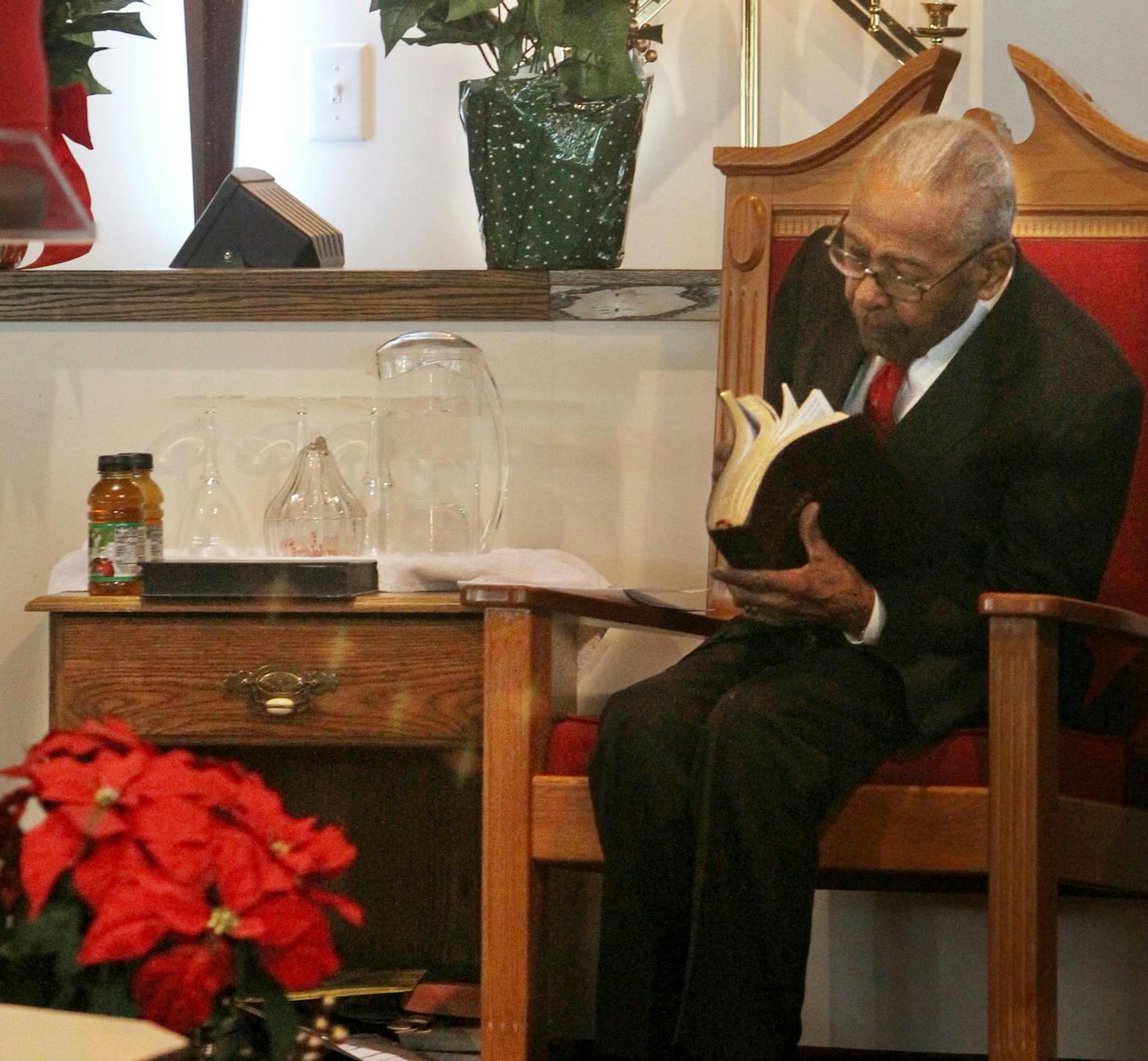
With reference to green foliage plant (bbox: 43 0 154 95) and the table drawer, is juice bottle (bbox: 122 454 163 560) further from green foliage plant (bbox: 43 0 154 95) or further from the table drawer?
green foliage plant (bbox: 43 0 154 95)

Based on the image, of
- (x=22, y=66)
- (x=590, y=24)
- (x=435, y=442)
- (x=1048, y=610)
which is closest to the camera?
(x=22, y=66)

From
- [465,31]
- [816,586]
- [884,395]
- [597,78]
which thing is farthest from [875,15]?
[816,586]

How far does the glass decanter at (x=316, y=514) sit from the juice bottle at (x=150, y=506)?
0.48 ft

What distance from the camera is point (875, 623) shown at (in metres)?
1.37

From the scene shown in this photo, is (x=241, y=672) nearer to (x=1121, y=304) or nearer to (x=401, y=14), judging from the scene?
(x=401, y=14)

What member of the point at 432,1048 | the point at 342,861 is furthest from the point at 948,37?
the point at 342,861

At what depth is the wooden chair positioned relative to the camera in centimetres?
121

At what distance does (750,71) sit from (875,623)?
0.79 metres

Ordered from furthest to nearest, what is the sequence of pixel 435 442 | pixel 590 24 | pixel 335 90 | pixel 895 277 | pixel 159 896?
pixel 335 90
pixel 435 442
pixel 590 24
pixel 895 277
pixel 159 896

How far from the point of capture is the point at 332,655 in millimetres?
1493

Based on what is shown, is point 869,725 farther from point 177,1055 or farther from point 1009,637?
point 177,1055

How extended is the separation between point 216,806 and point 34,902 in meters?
0.09

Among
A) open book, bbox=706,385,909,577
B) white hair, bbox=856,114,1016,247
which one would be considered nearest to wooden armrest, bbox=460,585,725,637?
open book, bbox=706,385,909,577

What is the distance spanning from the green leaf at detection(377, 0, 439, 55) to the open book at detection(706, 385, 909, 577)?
2.05ft
